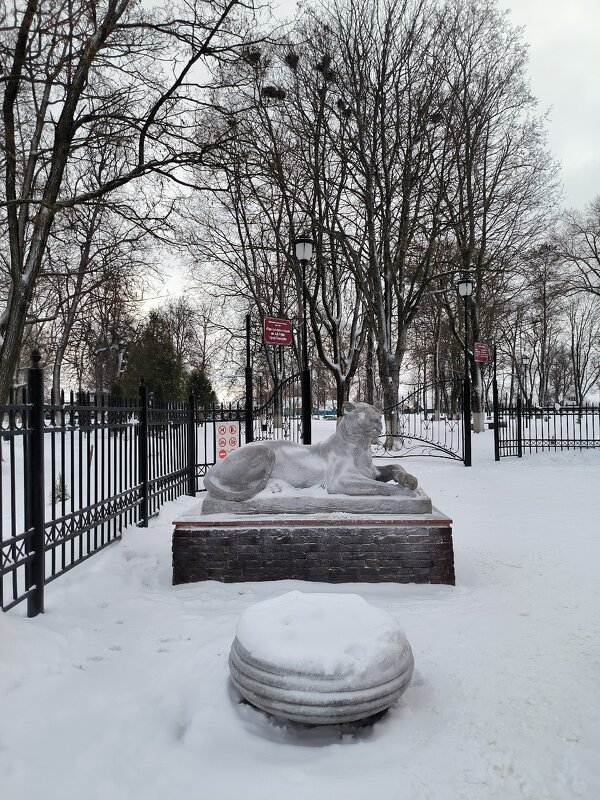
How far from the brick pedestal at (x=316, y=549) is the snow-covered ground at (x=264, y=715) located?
0.15 meters

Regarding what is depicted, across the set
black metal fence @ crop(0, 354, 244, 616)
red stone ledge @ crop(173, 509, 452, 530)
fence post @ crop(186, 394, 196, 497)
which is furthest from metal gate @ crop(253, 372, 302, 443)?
red stone ledge @ crop(173, 509, 452, 530)

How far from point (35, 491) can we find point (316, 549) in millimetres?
2467

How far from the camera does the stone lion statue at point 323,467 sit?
5.12 metres

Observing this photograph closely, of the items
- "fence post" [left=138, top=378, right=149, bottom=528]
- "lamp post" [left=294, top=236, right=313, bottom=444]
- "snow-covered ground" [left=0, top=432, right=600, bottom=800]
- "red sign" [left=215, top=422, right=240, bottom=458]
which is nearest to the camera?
"snow-covered ground" [left=0, top=432, right=600, bottom=800]

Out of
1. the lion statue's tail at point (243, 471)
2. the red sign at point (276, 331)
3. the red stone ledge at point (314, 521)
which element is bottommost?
the red stone ledge at point (314, 521)

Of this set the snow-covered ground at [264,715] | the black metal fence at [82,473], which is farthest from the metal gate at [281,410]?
the snow-covered ground at [264,715]

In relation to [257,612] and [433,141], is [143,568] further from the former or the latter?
[433,141]

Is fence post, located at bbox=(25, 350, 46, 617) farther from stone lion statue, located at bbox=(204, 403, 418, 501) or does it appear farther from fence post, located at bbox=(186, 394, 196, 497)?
fence post, located at bbox=(186, 394, 196, 497)

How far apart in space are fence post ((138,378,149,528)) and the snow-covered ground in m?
1.64

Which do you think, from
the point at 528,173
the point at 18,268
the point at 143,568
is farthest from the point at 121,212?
the point at 528,173

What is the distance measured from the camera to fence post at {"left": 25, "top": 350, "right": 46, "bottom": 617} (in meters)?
3.94

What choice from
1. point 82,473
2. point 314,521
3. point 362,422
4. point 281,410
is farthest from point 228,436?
point 314,521

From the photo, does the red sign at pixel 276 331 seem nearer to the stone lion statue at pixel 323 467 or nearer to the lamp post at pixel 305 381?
the lamp post at pixel 305 381

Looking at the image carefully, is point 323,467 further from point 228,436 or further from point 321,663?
point 228,436
